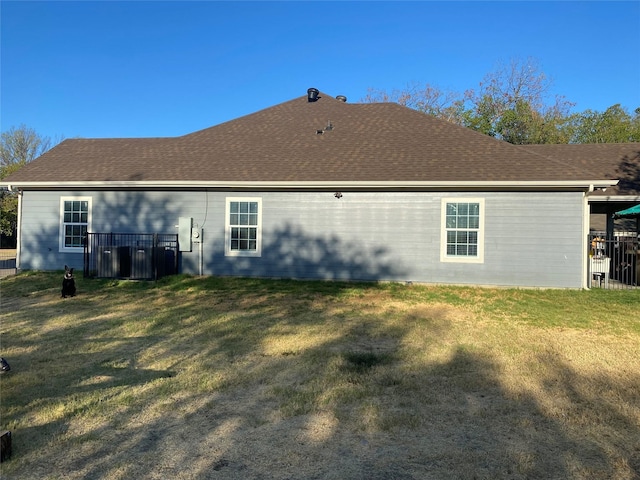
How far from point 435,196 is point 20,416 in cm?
1043

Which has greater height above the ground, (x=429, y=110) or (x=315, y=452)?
(x=429, y=110)

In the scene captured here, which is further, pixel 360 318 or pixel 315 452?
pixel 360 318

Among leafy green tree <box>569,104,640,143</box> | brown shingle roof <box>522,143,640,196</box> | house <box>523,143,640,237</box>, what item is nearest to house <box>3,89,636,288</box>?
brown shingle roof <box>522,143,640,196</box>

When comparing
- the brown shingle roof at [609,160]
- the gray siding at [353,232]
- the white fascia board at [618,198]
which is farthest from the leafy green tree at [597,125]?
the gray siding at [353,232]

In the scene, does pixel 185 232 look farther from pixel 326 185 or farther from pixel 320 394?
pixel 320 394

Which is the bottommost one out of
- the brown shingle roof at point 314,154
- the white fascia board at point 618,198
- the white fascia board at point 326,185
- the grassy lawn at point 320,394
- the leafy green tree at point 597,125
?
the grassy lawn at point 320,394

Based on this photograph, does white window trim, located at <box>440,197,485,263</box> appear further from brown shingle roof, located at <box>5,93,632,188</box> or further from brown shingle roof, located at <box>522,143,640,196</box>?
brown shingle roof, located at <box>522,143,640,196</box>

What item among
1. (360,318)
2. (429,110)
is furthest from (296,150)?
(429,110)

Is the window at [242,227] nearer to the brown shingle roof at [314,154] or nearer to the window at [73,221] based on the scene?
the brown shingle roof at [314,154]

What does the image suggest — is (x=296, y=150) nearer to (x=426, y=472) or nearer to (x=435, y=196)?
(x=435, y=196)

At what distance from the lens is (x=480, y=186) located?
1171 centimetres

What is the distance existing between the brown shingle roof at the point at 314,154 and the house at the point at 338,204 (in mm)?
61

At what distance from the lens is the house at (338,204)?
1176 centimetres

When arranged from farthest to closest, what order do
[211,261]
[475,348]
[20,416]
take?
[211,261] < [475,348] < [20,416]
